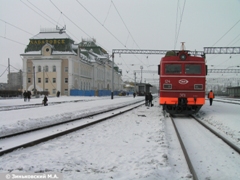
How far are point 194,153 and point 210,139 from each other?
7.91 feet

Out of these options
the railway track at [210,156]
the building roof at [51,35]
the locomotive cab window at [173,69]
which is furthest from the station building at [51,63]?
the railway track at [210,156]

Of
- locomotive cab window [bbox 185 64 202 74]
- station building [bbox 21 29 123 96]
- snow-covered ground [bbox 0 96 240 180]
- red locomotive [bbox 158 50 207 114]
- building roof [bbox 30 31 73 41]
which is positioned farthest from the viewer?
building roof [bbox 30 31 73 41]

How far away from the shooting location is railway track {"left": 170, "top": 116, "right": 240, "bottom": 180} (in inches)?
221

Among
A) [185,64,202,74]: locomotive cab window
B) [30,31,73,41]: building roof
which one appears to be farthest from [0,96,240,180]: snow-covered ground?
[30,31,73,41]: building roof

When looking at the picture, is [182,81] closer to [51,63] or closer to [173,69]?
[173,69]

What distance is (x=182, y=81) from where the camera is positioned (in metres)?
16.2

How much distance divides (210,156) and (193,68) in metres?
9.99

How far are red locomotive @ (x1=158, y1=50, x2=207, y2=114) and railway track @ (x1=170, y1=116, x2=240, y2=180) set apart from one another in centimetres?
557

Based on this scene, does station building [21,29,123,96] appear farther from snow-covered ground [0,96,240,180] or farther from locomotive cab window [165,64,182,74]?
snow-covered ground [0,96,240,180]

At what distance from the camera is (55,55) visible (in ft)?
213

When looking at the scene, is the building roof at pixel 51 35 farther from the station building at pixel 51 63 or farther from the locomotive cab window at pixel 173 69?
the locomotive cab window at pixel 173 69

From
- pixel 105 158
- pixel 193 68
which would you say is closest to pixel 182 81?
pixel 193 68

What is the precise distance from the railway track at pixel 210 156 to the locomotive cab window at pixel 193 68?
6.37 m

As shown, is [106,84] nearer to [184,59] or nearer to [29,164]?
[184,59]
